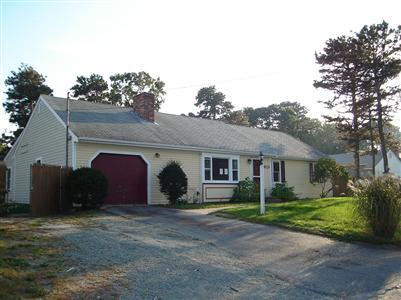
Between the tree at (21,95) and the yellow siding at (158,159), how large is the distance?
2484cm

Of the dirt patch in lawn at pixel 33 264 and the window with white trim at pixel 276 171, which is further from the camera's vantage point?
the window with white trim at pixel 276 171

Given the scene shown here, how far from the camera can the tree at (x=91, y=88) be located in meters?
45.3

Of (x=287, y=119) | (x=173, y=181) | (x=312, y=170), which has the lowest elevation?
(x=173, y=181)

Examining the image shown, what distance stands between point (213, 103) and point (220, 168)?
1902 inches

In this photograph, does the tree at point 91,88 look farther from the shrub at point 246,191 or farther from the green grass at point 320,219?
the green grass at point 320,219

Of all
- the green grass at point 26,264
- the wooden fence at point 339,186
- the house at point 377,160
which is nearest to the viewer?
the green grass at point 26,264

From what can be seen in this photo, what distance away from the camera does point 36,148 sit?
22328 millimetres

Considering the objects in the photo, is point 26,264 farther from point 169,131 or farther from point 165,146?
point 169,131

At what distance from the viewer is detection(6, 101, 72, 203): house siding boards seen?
19469 millimetres

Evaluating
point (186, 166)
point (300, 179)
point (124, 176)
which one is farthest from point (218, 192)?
point (300, 179)

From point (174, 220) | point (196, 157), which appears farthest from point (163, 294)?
point (196, 157)

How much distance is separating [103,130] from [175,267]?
1250cm

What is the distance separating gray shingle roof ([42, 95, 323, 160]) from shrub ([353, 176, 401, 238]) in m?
10.6

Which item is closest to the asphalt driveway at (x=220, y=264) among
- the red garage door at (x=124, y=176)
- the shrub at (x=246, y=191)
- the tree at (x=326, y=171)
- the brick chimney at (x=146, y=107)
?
the red garage door at (x=124, y=176)
